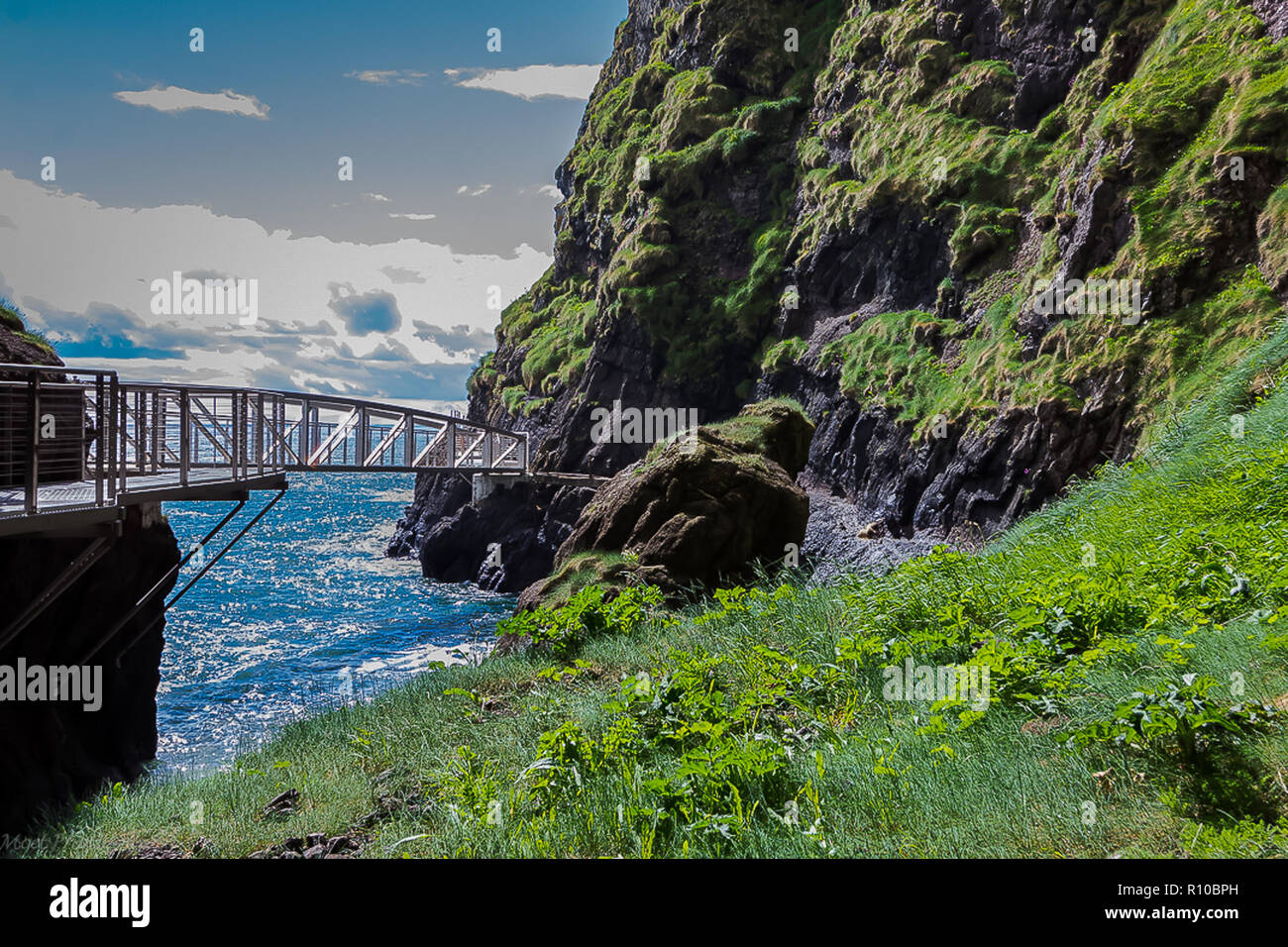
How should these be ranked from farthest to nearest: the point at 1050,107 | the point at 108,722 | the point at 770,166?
the point at 770,166, the point at 1050,107, the point at 108,722

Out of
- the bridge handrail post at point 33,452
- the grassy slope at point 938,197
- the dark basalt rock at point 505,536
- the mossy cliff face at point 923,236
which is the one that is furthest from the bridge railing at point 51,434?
the dark basalt rock at point 505,536

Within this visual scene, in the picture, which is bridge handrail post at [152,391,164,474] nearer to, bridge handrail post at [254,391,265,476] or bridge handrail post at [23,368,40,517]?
bridge handrail post at [254,391,265,476]

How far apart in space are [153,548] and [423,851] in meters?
11.4

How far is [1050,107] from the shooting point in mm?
25141

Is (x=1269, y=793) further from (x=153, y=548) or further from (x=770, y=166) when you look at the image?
(x=770, y=166)

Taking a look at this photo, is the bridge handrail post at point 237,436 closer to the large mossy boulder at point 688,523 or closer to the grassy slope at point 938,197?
the large mossy boulder at point 688,523

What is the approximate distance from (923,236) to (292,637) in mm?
31943

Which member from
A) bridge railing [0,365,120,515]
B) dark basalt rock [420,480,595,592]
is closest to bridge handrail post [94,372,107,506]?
bridge railing [0,365,120,515]

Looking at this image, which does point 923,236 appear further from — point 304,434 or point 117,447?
point 117,447

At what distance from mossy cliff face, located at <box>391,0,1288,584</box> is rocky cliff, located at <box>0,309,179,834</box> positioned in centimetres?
1832

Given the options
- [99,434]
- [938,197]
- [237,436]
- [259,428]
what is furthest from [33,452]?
[938,197]
